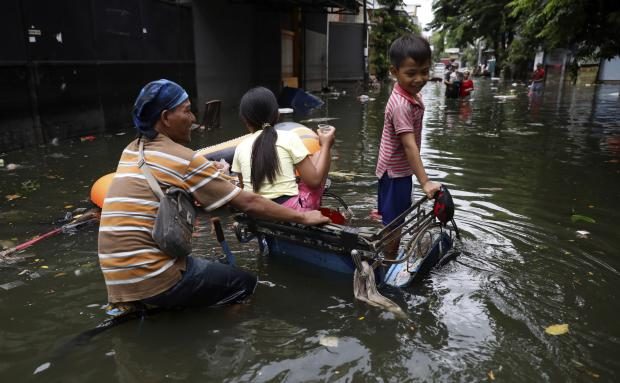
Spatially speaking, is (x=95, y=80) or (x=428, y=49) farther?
(x=95, y=80)

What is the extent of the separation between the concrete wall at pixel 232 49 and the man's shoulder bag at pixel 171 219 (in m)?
12.4

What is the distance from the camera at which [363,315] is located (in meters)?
3.26

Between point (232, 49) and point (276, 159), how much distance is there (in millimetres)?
14425

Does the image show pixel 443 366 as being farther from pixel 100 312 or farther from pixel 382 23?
pixel 382 23

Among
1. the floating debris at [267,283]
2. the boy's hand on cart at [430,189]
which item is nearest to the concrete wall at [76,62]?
the floating debris at [267,283]

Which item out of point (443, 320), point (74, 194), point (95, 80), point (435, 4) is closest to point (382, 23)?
point (435, 4)

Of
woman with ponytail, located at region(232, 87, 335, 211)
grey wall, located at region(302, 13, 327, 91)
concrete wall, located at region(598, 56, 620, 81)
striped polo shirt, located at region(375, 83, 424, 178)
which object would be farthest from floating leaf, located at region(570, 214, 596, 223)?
concrete wall, located at region(598, 56, 620, 81)

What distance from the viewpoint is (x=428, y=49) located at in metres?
3.31

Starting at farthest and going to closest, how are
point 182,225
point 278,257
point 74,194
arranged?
point 74,194
point 278,257
point 182,225

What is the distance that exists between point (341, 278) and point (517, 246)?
1.84m

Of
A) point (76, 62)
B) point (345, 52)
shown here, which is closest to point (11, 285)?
point (76, 62)

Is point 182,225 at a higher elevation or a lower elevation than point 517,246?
higher

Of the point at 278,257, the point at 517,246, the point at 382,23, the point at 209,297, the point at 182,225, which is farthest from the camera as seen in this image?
the point at 382,23

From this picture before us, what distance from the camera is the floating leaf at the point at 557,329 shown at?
302 centimetres
